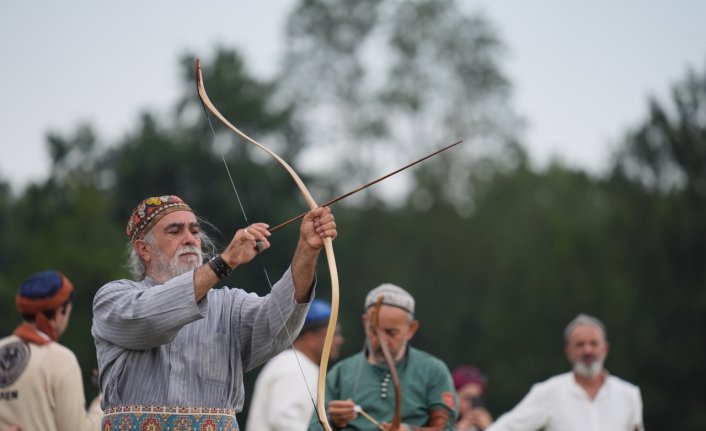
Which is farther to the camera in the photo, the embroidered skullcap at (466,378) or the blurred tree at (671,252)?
the blurred tree at (671,252)

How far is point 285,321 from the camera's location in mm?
4852

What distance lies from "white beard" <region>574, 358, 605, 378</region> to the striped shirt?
4086 mm

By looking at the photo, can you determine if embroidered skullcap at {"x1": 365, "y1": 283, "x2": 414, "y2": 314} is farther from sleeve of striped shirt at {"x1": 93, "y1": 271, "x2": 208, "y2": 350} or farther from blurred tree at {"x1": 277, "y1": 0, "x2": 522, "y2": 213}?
blurred tree at {"x1": 277, "y1": 0, "x2": 522, "y2": 213}

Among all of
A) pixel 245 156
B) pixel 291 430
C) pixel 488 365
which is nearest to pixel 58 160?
pixel 245 156

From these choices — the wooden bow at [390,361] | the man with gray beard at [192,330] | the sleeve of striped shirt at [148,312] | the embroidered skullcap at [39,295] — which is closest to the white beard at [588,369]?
the wooden bow at [390,361]

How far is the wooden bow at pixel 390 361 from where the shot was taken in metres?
6.52

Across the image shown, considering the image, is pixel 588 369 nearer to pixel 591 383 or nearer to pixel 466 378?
pixel 591 383

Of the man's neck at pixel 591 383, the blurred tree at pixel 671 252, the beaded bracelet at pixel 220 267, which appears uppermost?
the blurred tree at pixel 671 252

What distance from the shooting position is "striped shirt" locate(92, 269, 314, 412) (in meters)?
4.71

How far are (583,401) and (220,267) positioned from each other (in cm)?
455

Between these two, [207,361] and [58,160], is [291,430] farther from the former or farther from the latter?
[58,160]

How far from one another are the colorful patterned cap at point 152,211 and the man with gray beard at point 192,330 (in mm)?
120

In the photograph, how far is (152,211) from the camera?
204 inches

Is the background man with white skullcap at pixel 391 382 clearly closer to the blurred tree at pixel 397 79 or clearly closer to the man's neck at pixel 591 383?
the man's neck at pixel 591 383
